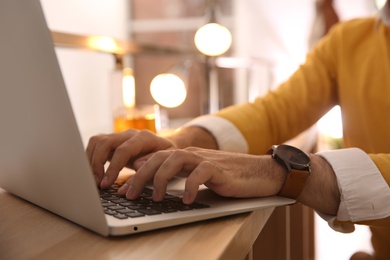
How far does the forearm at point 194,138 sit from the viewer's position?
93 cm

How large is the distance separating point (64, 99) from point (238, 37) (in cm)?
489

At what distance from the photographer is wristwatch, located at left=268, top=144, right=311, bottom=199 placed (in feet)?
2.08

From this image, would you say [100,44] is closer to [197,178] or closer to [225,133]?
[225,133]

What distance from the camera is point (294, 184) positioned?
637mm

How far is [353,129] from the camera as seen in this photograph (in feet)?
4.11

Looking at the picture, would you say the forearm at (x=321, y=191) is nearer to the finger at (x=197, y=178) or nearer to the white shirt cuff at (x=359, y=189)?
the white shirt cuff at (x=359, y=189)

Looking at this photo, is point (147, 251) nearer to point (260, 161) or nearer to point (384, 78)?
point (260, 161)

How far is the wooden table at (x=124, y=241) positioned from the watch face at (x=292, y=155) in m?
0.14

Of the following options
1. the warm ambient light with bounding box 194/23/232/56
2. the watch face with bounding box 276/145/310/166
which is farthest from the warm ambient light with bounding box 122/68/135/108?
the watch face with bounding box 276/145/310/166

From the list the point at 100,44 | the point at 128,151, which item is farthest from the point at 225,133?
the point at 100,44

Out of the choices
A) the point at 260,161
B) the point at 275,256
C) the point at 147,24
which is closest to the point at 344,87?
the point at 275,256

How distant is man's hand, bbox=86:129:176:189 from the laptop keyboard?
0.25 ft

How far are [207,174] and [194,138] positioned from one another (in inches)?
15.8

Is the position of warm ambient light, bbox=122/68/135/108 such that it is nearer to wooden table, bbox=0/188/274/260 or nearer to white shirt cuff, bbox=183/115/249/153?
white shirt cuff, bbox=183/115/249/153
